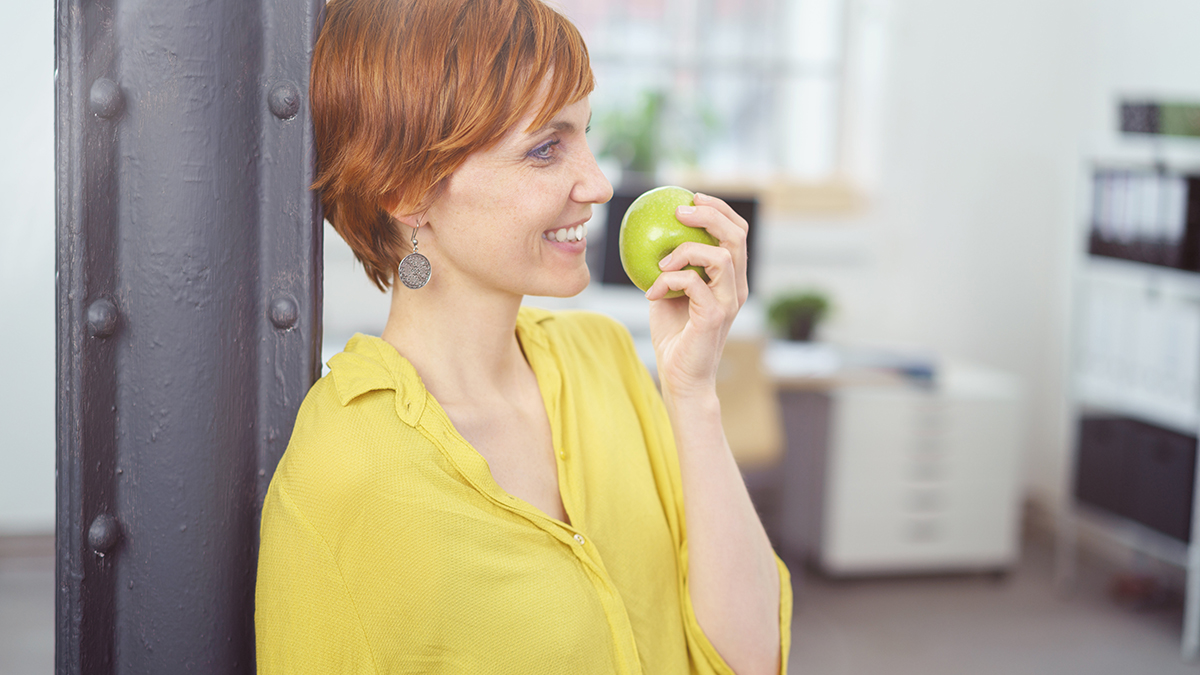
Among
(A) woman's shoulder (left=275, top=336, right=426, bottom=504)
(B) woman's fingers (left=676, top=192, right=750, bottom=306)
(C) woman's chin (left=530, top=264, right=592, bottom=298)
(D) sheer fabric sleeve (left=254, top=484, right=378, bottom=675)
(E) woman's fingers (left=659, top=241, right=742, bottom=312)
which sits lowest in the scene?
(D) sheer fabric sleeve (left=254, top=484, right=378, bottom=675)

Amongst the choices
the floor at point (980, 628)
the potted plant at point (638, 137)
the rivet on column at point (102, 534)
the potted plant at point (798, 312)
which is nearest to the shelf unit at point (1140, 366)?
the floor at point (980, 628)

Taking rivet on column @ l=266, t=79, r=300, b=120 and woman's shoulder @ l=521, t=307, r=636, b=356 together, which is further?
woman's shoulder @ l=521, t=307, r=636, b=356

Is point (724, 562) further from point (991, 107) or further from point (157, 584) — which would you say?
point (991, 107)

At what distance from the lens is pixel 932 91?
13.9 ft

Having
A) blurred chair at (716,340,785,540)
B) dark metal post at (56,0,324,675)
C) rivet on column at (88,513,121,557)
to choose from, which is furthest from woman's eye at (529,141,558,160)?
blurred chair at (716,340,785,540)

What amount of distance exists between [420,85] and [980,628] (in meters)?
3.01

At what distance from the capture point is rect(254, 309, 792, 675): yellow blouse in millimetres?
833

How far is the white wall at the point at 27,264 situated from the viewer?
765 millimetres

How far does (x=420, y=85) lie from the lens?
0.90m

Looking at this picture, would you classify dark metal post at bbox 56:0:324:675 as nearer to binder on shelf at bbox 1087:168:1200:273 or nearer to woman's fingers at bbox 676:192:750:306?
woman's fingers at bbox 676:192:750:306

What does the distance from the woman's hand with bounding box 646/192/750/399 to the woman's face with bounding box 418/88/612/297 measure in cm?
9

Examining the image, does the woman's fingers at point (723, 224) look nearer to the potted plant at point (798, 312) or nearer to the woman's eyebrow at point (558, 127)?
the woman's eyebrow at point (558, 127)

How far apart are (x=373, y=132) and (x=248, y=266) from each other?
0.17 m

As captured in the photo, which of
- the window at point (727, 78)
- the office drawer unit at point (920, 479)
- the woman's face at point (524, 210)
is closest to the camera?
the woman's face at point (524, 210)
